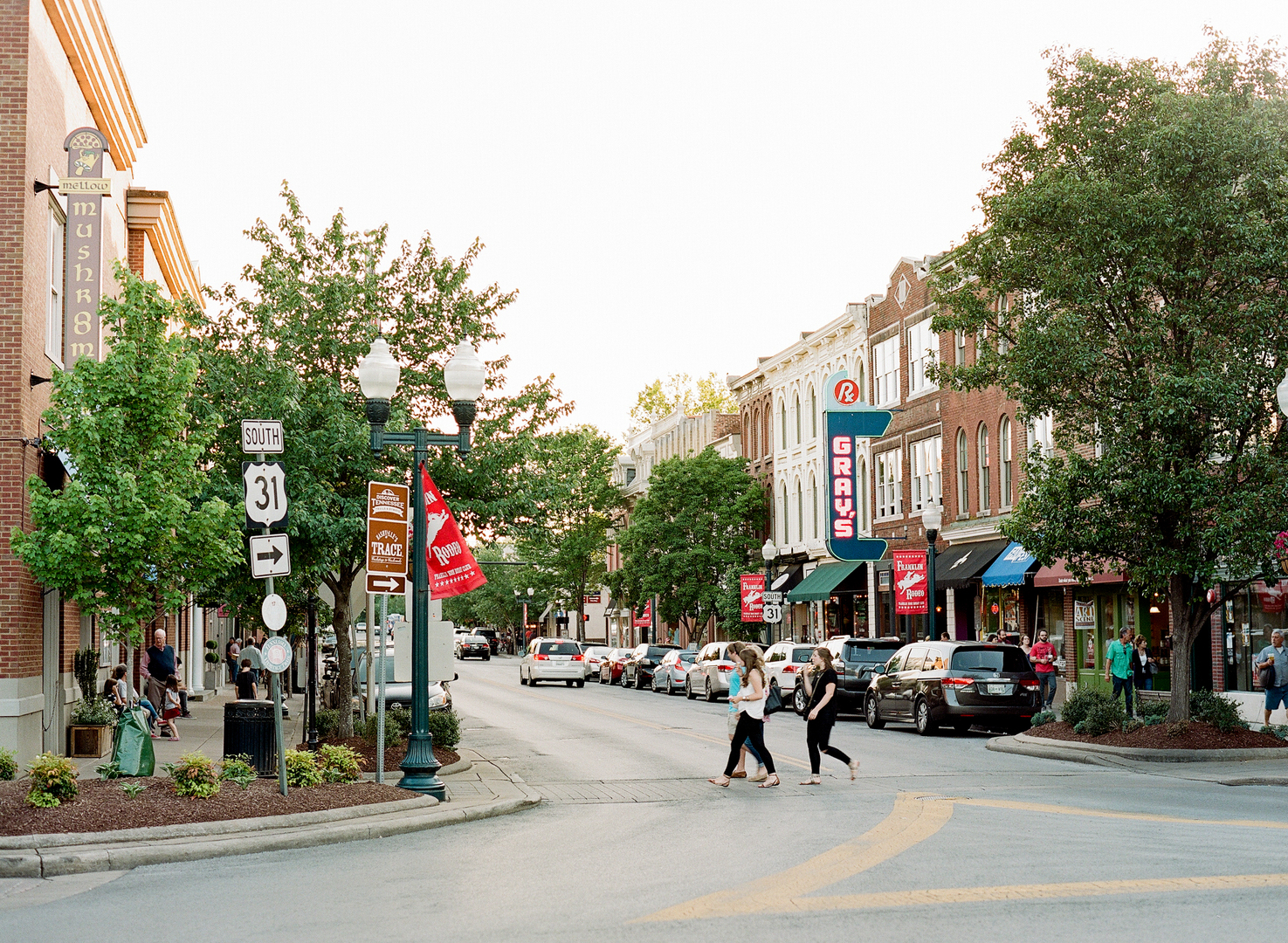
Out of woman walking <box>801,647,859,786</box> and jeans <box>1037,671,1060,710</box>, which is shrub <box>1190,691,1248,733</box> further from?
jeans <box>1037,671,1060,710</box>

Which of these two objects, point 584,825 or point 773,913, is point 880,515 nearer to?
point 584,825

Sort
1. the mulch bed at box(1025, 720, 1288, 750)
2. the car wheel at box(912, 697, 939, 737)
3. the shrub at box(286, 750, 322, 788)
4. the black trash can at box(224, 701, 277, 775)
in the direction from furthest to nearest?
the car wheel at box(912, 697, 939, 737)
the mulch bed at box(1025, 720, 1288, 750)
the black trash can at box(224, 701, 277, 775)
the shrub at box(286, 750, 322, 788)

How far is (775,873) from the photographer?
9.84 metres

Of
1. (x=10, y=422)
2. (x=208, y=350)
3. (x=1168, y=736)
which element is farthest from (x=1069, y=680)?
(x=10, y=422)

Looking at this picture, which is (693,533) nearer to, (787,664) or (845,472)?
(845,472)

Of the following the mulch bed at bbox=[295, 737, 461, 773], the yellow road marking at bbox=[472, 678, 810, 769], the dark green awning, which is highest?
the dark green awning

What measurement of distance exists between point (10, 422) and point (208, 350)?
286 cm

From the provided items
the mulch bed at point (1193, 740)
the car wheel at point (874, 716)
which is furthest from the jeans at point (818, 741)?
the car wheel at point (874, 716)

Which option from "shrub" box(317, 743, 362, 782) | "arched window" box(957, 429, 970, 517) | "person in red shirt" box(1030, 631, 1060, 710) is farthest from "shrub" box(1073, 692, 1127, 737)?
"arched window" box(957, 429, 970, 517)

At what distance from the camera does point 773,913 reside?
27.3ft

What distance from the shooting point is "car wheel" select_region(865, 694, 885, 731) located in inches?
1035

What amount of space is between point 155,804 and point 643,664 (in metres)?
36.5

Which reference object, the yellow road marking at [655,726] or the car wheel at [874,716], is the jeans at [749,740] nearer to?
the yellow road marking at [655,726]

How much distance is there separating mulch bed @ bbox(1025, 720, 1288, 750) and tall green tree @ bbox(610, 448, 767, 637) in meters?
34.5
